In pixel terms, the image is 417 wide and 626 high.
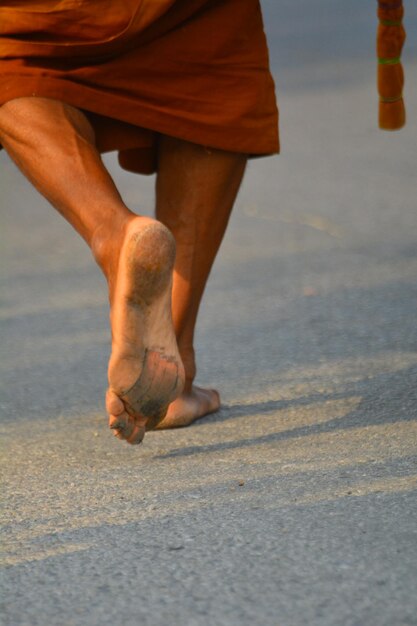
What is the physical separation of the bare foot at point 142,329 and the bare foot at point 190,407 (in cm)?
66

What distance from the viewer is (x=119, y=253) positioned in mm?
2553

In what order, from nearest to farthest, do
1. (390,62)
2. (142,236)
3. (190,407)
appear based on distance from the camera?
(142,236)
(190,407)
(390,62)

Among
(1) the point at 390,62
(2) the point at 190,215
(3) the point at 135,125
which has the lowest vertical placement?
(2) the point at 190,215

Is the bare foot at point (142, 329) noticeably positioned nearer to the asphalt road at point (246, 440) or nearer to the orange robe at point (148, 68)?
the asphalt road at point (246, 440)

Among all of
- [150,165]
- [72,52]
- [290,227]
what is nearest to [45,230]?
[290,227]

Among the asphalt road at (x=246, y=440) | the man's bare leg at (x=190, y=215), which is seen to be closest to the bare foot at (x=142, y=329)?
the asphalt road at (x=246, y=440)

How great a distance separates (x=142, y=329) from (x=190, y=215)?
0.76 meters

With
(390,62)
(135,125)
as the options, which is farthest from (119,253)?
(390,62)

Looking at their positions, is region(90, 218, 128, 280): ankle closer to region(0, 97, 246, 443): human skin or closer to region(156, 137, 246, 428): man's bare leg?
region(0, 97, 246, 443): human skin

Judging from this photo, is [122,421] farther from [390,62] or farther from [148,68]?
[390,62]

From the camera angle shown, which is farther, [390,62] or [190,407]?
[390,62]

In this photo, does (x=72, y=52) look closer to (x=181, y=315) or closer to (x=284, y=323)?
(x=181, y=315)

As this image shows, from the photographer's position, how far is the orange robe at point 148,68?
2.91 metres

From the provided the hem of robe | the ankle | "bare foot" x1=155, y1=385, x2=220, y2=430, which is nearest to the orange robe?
the hem of robe
